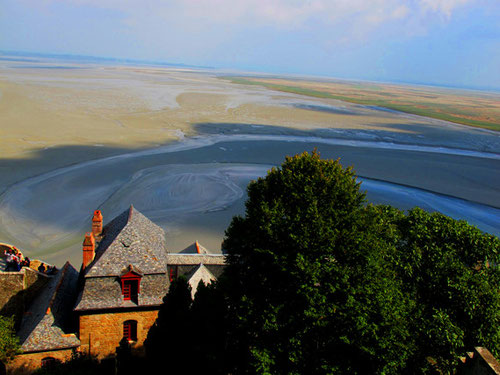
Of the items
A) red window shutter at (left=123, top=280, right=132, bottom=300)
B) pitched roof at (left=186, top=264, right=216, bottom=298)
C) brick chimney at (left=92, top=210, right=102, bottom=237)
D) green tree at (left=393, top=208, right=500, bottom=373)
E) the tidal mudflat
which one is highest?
green tree at (left=393, top=208, right=500, bottom=373)

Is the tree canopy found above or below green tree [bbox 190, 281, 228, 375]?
above

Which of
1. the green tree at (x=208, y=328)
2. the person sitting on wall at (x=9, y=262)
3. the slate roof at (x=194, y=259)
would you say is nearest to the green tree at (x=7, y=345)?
the person sitting on wall at (x=9, y=262)

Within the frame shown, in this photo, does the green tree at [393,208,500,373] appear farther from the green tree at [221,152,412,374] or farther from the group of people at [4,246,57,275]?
the group of people at [4,246,57,275]

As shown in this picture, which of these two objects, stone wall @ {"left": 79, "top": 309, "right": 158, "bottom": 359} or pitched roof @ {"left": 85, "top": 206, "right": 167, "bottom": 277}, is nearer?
stone wall @ {"left": 79, "top": 309, "right": 158, "bottom": 359}

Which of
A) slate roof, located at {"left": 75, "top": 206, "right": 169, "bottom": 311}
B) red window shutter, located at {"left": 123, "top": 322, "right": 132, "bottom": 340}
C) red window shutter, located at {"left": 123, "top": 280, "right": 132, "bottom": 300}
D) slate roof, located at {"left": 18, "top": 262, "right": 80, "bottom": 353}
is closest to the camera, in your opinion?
slate roof, located at {"left": 18, "top": 262, "right": 80, "bottom": 353}

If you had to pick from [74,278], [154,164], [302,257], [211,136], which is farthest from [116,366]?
[211,136]

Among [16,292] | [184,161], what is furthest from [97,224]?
[184,161]

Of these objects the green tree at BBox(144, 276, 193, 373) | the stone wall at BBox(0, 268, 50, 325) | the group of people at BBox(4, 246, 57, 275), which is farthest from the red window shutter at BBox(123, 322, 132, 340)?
the group of people at BBox(4, 246, 57, 275)
